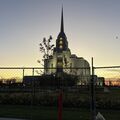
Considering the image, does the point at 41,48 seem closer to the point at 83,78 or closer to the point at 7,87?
the point at 7,87

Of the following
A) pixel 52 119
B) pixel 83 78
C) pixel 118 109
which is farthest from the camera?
pixel 118 109

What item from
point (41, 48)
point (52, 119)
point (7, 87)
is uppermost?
point (41, 48)

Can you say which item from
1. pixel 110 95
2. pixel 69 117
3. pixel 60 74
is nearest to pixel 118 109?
pixel 110 95

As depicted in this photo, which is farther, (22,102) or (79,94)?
(22,102)

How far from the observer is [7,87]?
2420cm

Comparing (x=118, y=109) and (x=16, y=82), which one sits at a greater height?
(x=16, y=82)

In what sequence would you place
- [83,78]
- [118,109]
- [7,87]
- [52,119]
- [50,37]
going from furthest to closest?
[50,37] → [7,87] → [118,109] → [83,78] → [52,119]

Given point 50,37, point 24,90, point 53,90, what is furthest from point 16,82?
point 50,37

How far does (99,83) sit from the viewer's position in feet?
66.6

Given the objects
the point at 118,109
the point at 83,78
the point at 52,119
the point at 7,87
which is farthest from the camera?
the point at 7,87

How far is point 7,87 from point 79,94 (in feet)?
16.6

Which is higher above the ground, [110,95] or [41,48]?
[41,48]

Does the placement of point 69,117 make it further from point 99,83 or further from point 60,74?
point 60,74

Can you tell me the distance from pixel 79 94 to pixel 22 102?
4.93m
